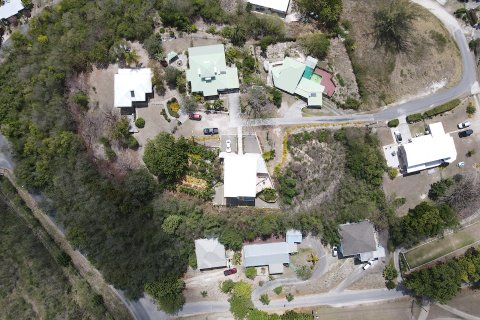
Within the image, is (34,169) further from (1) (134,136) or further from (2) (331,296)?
(2) (331,296)

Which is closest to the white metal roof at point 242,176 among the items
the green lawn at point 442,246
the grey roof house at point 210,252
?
the grey roof house at point 210,252

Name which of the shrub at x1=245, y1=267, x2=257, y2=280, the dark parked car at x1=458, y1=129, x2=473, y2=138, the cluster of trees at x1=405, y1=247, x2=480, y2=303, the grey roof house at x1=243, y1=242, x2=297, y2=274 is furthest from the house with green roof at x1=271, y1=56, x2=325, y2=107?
the cluster of trees at x1=405, y1=247, x2=480, y2=303

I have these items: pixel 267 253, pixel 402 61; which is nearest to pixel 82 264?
pixel 267 253

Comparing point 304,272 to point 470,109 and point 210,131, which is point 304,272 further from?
point 470,109

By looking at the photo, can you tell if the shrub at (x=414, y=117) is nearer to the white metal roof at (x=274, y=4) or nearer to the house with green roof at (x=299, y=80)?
the house with green roof at (x=299, y=80)

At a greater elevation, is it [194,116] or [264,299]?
[194,116]

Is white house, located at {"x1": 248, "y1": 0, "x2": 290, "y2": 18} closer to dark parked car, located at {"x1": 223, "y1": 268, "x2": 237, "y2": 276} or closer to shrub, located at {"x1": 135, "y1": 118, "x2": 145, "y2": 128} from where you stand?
shrub, located at {"x1": 135, "y1": 118, "x2": 145, "y2": 128}

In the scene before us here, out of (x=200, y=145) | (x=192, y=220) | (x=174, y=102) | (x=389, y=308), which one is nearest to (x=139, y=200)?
(x=192, y=220)
